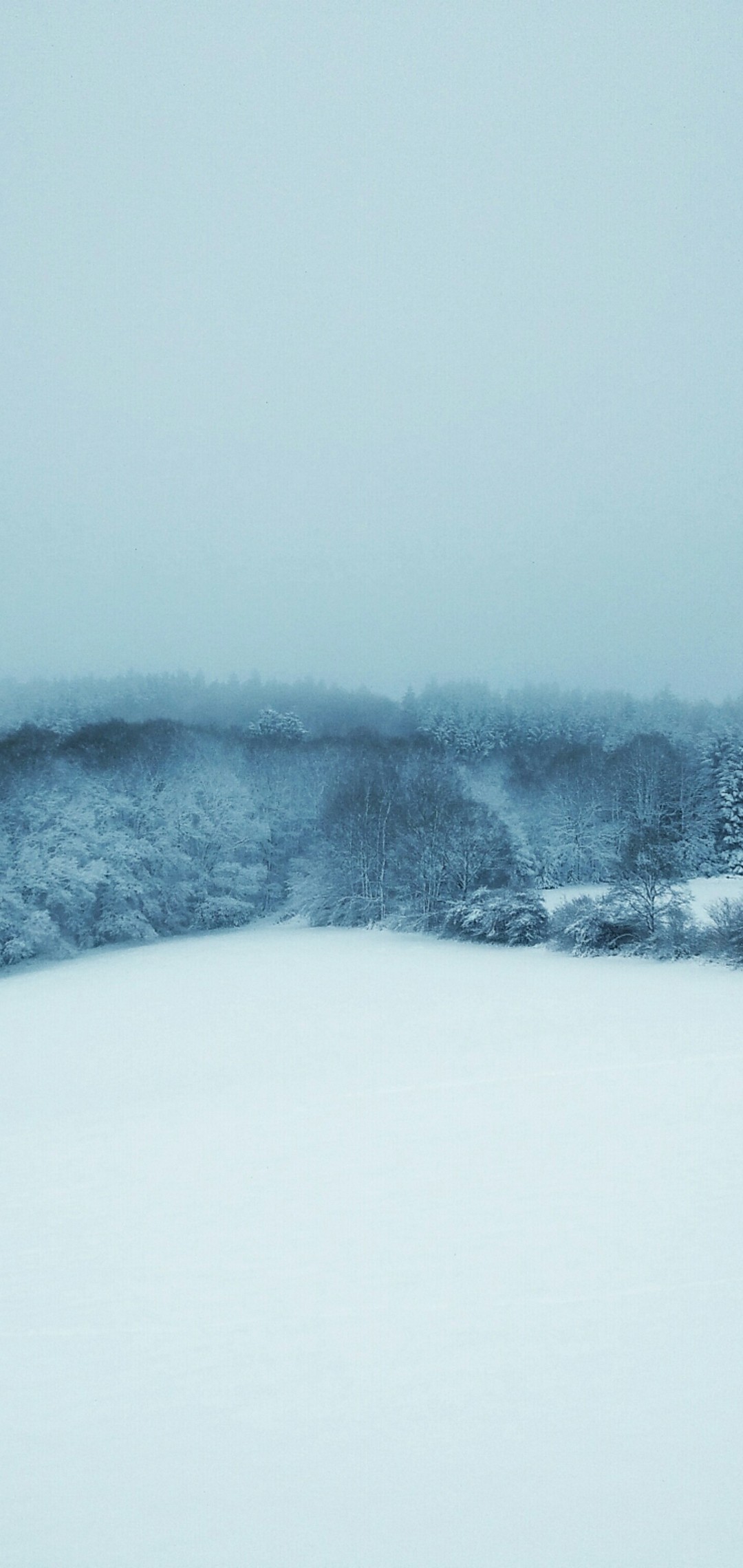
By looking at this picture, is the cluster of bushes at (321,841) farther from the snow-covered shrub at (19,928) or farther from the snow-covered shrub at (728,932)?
the snow-covered shrub at (728,932)

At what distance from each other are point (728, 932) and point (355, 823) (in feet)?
49.2

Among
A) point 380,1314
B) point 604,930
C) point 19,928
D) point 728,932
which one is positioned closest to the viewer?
point 380,1314

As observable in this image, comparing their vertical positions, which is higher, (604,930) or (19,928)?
(604,930)

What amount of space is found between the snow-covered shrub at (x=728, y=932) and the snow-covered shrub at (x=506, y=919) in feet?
18.2

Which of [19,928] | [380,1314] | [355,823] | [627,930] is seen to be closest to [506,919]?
[627,930]

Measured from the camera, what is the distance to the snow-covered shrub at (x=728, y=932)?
63.8 ft

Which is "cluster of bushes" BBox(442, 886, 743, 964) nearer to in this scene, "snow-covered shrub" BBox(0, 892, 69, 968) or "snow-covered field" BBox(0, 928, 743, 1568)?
"snow-covered field" BBox(0, 928, 743, 1568)

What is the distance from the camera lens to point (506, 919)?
81.0 feet

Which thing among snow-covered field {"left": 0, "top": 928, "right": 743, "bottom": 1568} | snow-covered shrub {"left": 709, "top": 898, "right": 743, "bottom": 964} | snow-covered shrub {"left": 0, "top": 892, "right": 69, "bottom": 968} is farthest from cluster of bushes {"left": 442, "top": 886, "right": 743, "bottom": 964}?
snow-covered shrub {"left": 0, "top": 892, "right": 69, "bottom": 968}

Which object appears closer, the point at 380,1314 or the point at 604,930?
the point at 380,1314

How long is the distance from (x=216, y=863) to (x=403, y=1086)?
21886 millimetres

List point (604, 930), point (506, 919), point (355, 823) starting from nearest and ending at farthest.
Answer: point (604, 930) → point (506, 919) → point (355, 823)

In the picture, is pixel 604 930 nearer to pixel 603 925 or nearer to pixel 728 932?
pixel 603 925

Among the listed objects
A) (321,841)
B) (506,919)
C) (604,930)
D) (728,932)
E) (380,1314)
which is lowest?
(506,919)
